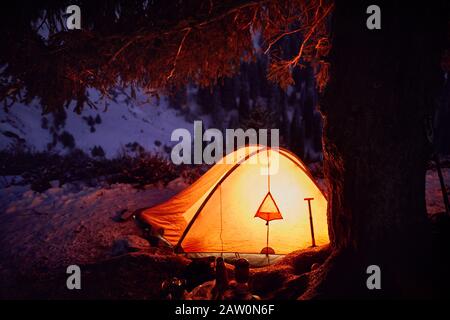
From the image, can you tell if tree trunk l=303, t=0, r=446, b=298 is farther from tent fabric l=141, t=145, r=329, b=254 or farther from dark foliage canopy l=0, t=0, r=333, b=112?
tent fabric l=141, t=145, r=329, b=254

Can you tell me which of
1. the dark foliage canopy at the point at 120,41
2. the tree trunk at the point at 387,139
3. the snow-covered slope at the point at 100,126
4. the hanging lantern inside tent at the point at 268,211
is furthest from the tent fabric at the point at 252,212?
the snow-covered slope at the point at 100,126

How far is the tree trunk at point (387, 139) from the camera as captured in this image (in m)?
2.86

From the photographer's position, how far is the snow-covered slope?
777 inches

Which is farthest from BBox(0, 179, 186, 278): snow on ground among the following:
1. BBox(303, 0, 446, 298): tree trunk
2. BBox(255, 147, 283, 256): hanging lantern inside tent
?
BBox(303, 0, 446, 298): tree trunk

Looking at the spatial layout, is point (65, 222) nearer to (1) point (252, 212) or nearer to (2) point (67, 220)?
(2) point (67, 220)

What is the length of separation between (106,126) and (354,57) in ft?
81.5

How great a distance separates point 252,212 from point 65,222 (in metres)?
3.42

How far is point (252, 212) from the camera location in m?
4.95

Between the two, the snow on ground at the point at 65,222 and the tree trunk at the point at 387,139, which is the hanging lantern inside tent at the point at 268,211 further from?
the snow on ground at the point at 65,222

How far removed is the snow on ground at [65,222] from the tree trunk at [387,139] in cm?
355

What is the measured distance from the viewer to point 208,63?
175 inches

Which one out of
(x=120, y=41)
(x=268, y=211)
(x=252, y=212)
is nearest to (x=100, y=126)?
(x=252, y=212)

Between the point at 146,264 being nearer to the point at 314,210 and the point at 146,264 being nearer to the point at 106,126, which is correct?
the point at 314,210
